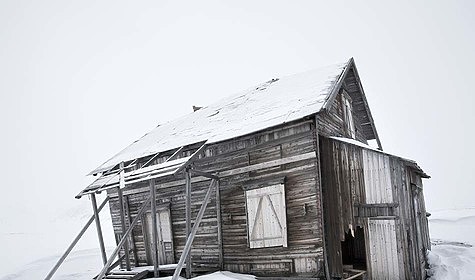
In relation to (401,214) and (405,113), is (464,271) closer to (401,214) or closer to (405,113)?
(401,214)

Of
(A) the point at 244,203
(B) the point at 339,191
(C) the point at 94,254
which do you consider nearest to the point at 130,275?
(A) the point at 244,203

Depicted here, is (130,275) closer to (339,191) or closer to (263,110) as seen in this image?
(263,110)

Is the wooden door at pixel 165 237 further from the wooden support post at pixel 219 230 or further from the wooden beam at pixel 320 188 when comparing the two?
the wooden beam at pixel 320 188

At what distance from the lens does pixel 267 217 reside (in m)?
12.4

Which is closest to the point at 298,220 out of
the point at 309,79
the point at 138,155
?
the point at 309,79

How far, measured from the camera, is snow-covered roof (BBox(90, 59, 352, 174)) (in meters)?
12.3

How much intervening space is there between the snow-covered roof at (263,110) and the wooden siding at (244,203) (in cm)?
44

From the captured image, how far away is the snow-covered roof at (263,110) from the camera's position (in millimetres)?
12281

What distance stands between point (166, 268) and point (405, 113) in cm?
19707

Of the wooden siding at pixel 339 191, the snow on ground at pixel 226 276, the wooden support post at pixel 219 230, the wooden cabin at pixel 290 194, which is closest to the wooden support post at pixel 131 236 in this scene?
the wooden cabin at pixel 290 194

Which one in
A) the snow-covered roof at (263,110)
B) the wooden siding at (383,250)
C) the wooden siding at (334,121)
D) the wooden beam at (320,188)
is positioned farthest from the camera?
the wooden siding at (334,121)

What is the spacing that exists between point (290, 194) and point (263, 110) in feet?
11.6

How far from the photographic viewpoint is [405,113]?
192000mm

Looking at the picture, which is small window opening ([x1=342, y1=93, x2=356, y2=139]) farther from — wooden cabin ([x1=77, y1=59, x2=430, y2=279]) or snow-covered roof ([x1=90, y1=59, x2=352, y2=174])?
snow-covered roof ([x1=90, y1=59, x2=352, y2=174])
